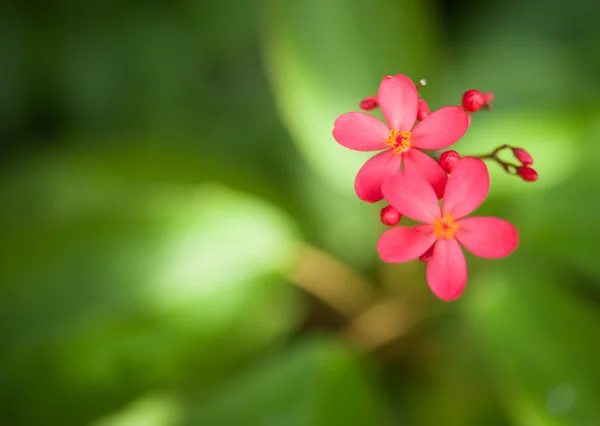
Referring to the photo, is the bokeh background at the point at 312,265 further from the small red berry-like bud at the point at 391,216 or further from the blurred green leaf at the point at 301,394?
the small red berry-like bud at the point at 391,216

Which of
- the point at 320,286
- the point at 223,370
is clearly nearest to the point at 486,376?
the point at 320,286

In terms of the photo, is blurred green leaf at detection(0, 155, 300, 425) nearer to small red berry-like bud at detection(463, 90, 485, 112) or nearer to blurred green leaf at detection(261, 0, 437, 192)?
blurred green leaf at detection(261, 0, 437, 192)

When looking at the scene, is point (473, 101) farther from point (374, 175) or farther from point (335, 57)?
point (335, 57)

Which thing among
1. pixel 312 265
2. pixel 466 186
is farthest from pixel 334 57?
pixel 466 186

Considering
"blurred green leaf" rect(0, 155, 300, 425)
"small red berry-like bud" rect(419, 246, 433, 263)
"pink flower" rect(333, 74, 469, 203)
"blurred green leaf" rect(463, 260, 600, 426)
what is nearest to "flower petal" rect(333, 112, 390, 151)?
"pink flower" rect(333, 74, 469, 203)

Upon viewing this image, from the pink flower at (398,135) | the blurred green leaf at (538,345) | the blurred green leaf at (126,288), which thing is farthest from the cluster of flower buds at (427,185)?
the blurred green leaf at (126,288)

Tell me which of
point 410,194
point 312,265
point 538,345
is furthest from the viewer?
point 312,265

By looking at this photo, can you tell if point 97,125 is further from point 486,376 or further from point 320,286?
point 486,376
